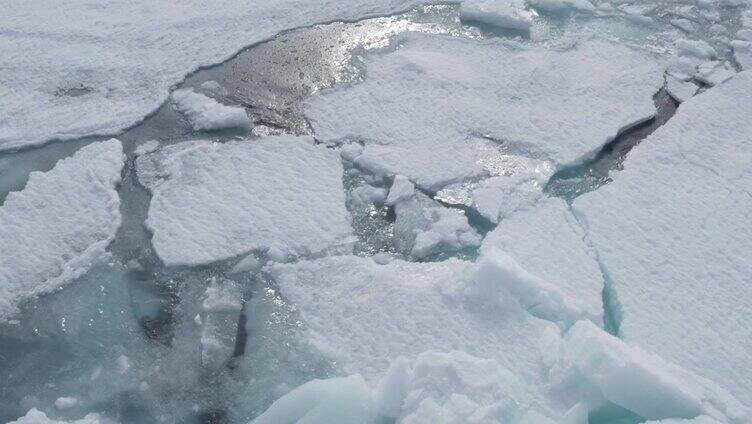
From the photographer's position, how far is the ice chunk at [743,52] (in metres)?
4.44

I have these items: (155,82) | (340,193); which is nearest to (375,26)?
(155,82)

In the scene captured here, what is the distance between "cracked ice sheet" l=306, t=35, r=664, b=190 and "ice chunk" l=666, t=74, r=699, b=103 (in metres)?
0.07

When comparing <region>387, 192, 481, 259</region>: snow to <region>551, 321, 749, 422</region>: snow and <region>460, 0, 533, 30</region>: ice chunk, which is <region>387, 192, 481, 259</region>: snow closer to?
<region>551, 321, 749, 422</region>: snow

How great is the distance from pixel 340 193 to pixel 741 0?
386cm

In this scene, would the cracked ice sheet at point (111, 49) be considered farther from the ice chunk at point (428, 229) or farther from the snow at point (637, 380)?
the snow at point (637, 380)

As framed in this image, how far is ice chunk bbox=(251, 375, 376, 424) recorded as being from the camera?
236cm

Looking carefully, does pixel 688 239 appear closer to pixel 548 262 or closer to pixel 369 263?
pixel 548 262

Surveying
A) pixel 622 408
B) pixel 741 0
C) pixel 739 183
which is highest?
pixel 741 0

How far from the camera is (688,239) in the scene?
10.2 feet

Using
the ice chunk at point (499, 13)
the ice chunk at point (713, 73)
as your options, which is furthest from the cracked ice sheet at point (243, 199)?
the ice chunk at point (713, 73)

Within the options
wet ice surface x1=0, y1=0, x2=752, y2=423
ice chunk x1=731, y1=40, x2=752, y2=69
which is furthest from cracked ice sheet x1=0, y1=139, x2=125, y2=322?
ice chunk x1=731, y1=40, x2=752, y2=69

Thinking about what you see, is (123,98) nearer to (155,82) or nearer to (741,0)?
(155,82)

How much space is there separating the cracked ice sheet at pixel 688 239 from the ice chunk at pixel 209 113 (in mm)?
1945

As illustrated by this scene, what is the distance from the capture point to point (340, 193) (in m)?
3.35
